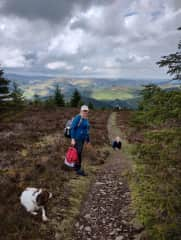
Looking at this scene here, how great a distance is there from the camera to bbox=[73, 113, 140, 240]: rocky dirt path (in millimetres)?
5145

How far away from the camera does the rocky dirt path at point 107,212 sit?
5145mm

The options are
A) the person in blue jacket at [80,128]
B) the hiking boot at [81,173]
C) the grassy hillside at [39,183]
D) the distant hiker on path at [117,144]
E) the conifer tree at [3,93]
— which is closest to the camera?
the grassy hillside at [39,183]

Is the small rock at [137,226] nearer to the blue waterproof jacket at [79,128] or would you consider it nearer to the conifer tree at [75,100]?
the blue waterproof jacket at [79,128]

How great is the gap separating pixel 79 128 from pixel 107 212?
3.15 meters

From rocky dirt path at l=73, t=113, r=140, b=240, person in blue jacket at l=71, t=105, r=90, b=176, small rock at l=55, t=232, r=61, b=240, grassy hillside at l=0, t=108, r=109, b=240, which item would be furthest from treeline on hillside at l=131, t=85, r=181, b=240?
person in blue jacket at l=71, t=105, r=90, b=176

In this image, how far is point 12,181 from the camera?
732cm

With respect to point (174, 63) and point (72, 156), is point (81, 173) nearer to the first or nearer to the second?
point (72, 156)

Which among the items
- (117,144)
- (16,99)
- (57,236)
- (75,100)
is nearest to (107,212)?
(57,236)

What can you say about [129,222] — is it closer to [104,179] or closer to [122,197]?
[122,197]

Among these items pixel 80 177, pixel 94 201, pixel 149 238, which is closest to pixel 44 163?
pixel 80 177

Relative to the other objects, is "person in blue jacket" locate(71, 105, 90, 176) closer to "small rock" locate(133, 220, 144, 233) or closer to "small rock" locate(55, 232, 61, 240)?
"small rock" locate(55, 232, 61, 240)

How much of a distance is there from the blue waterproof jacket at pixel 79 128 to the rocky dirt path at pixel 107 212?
191cm

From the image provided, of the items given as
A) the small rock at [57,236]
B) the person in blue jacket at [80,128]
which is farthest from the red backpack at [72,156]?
the small rock at [57,236]

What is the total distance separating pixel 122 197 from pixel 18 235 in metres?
3.47
